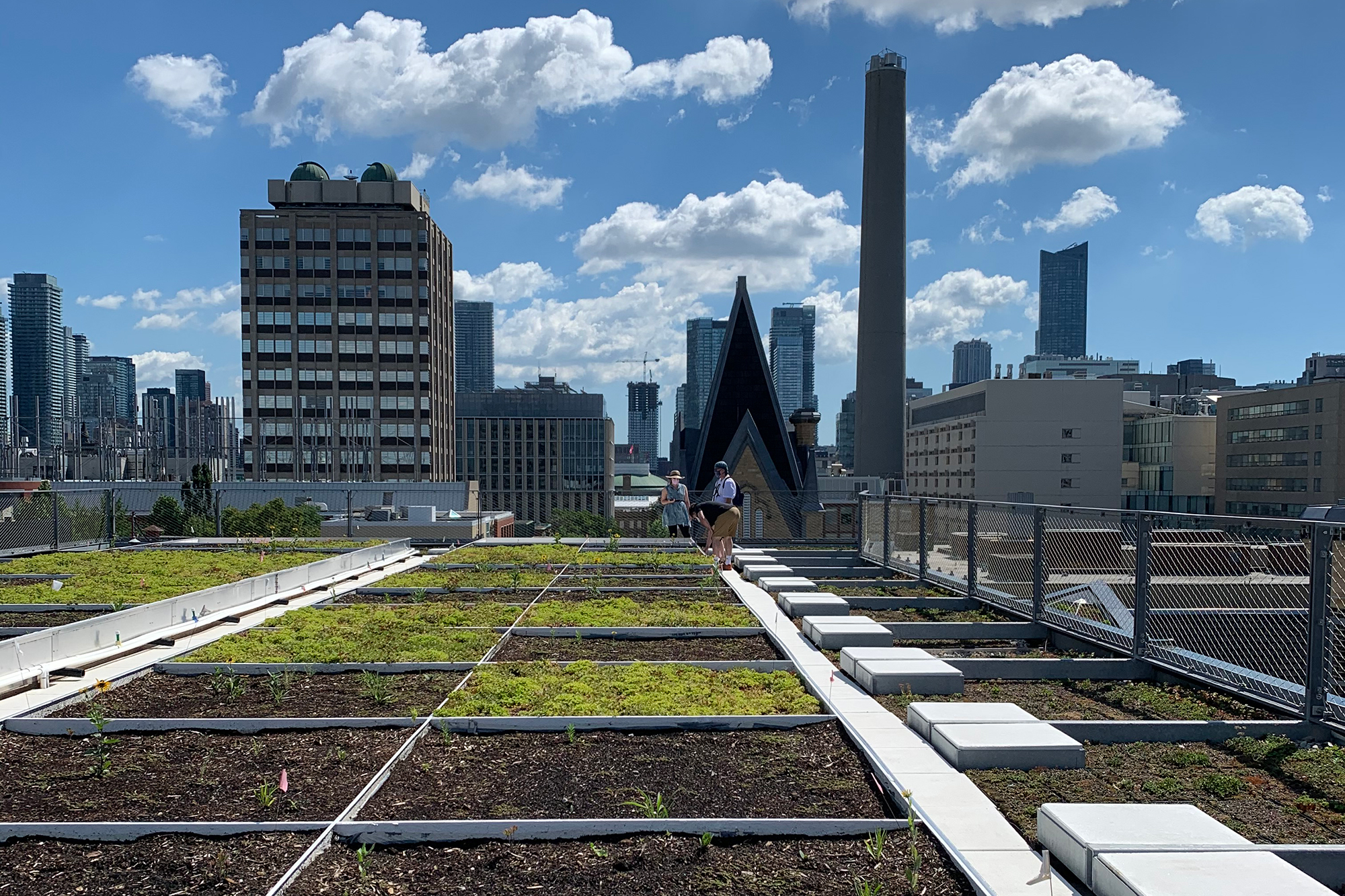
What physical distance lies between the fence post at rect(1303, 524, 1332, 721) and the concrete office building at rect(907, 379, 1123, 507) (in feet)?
305

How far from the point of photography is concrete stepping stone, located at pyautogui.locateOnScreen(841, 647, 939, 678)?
8.34m

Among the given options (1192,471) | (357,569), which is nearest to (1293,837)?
(357,569)

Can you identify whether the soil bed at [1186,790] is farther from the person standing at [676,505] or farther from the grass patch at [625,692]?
the person standing at [676,505]

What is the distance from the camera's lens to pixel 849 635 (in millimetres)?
9430

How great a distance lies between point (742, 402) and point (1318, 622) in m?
55.6

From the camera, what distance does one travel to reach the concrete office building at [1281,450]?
246 ft

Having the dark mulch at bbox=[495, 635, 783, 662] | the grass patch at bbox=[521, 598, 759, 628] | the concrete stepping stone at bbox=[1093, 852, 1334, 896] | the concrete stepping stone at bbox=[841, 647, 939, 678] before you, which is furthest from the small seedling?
the grass patch at bbox=[521, 598, 759, 628]

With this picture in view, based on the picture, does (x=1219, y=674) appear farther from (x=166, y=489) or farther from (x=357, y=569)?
(x=166, y=489)

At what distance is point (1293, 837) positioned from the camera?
4742mm

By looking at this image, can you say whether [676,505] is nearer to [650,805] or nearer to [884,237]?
[650,805]

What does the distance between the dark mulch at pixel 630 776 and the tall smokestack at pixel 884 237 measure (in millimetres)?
79517

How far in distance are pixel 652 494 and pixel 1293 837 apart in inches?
6581

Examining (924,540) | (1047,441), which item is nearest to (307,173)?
(1047,441)

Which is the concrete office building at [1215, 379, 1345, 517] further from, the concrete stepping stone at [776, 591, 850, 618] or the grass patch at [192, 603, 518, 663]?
the grass patch at [192, 603, 518, 663]
